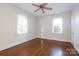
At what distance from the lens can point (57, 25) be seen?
5.47 feet

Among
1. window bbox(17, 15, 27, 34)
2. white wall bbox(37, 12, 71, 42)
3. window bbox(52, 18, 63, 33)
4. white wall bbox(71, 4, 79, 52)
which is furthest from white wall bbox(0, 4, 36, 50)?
white wall bbox(71, 4, 79, 52)

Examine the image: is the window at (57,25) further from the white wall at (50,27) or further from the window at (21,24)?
the window at (21,24)

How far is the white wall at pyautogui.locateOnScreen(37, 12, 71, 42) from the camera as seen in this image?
1609 millimetres

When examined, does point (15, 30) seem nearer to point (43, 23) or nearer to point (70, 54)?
point (43, 23)

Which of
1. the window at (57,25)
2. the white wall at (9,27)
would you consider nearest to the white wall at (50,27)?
the window at (57,25)

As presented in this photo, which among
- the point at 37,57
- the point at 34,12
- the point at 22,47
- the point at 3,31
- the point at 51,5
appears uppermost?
the point at 51,5

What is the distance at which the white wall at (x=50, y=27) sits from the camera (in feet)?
5.28

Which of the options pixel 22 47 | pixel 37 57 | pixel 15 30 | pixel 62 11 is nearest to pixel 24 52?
pixel 22 47

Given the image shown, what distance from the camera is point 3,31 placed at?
159cm

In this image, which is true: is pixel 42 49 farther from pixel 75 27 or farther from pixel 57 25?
pixel 75 27

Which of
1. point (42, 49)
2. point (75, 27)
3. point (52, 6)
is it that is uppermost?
point (52, 6)

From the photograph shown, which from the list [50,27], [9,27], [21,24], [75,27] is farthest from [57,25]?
[9,27]

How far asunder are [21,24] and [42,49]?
62cm

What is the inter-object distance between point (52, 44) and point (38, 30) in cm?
39
